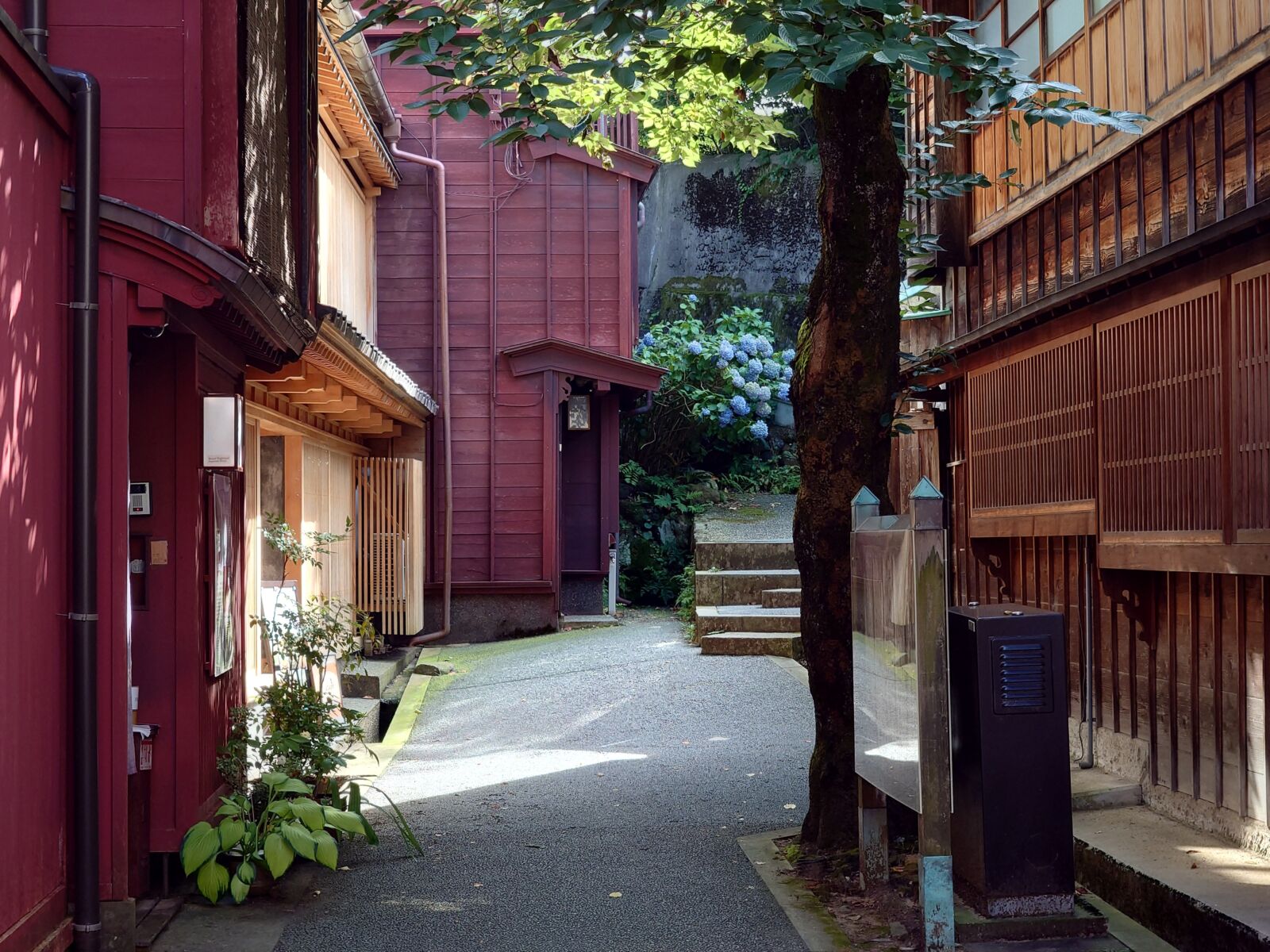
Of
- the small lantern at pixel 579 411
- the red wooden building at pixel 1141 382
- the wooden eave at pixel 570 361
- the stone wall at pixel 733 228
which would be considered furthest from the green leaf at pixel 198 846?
the stone wall at pixel 733 228

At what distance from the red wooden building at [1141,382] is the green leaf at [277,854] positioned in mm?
4568

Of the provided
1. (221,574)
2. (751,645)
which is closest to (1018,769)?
(221,574)

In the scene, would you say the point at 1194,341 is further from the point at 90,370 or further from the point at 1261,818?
the point at 90,370

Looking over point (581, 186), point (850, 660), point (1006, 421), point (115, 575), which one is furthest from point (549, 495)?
point (115, 575)

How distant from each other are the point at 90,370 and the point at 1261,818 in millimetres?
5608

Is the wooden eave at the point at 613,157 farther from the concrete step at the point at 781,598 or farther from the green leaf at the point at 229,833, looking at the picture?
the green leaf at the point at 229,833

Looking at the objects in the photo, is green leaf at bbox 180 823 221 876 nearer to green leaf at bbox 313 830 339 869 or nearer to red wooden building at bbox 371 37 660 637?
green leaf at bbox 313 830 339 869

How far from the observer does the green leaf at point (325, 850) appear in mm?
6117

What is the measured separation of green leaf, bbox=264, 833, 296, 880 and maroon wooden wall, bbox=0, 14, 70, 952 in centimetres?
107

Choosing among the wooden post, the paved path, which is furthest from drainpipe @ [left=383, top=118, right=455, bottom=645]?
the wooden post

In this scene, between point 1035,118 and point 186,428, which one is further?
point 186,428

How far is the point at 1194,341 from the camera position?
21.0ft

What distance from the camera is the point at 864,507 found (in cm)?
600

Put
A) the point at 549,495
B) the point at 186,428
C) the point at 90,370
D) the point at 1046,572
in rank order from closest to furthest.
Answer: the point at 90,370, the point at 186,428, the point at 1046,572, the point at 549,495
